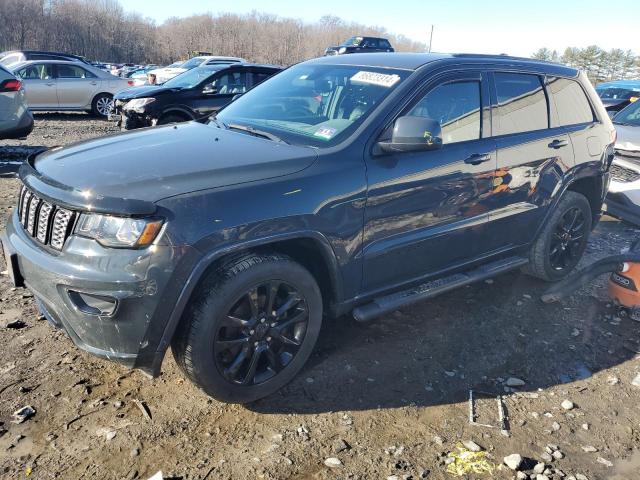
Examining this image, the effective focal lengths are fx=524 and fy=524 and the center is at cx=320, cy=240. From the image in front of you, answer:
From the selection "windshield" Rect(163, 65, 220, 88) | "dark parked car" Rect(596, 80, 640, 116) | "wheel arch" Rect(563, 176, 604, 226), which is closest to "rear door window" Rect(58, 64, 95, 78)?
"windshield" Rect(163, 65, 220, 88)

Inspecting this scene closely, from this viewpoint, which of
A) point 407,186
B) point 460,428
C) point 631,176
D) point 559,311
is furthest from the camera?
point 631,176

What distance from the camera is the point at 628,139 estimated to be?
6426mm

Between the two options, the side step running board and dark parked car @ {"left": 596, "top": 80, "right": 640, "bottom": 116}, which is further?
dark parked car @ {"left": 596, "top": 80, "right": 640, "bottom": 116}

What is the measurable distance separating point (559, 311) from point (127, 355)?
3336mm

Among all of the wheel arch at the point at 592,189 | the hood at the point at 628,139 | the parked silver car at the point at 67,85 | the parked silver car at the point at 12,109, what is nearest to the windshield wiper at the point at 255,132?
the wheel arch at the point at 592,189

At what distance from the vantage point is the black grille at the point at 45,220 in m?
2.45

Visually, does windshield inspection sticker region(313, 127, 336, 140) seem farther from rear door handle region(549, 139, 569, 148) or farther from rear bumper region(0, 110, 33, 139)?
rear bumper region(0, 110, 33, 139)

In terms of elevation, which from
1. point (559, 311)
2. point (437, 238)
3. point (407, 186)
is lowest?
point (559, 311)

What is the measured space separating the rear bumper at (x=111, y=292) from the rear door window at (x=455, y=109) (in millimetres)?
1880

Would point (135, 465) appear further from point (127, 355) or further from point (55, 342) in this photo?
point (55, 342)

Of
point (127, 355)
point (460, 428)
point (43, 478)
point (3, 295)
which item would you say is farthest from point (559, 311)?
point (3, 295)

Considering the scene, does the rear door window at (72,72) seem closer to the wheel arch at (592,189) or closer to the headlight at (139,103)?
the headlight at (139,103)

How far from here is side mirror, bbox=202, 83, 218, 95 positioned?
969 cm

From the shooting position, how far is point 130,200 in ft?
7.57
